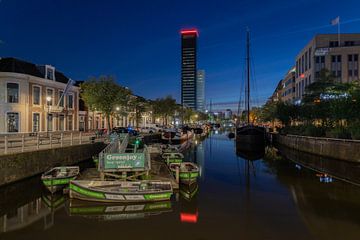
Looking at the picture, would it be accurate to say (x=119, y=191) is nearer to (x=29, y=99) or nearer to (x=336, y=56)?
(x=29, y=99)

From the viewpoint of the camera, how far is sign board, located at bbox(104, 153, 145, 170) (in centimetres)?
1411

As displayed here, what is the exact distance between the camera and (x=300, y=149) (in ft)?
121

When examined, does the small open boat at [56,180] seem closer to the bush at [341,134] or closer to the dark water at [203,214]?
the dark water at [203,214]

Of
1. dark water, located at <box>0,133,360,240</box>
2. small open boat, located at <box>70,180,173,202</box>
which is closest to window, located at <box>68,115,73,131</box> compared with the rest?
dark water, located at <box>0,133,360,240</box>

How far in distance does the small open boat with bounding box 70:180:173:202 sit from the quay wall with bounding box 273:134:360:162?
1961cm

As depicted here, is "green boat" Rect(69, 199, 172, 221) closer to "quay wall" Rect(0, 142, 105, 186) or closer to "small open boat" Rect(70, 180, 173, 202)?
"small open boat" Rect(70, 180, 173, 202)

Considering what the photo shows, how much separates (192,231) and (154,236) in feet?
4.74

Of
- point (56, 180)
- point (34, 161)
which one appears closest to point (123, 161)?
point (56, 180)

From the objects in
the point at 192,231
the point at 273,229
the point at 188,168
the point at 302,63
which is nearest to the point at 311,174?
the point at 188,168

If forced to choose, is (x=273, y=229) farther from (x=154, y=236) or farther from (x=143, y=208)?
(x=143, y=208)

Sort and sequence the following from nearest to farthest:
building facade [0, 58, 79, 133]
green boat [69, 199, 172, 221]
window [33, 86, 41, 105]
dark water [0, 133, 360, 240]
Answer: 1. dark water [0, 133, 360, 240]
2. green boat [69, 199, 172, 221]
3. building facade [0, 58, 79, 133]
4. window [33, 86, 41, 105]

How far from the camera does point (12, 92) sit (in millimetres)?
32281

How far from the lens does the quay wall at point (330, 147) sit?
2450cm

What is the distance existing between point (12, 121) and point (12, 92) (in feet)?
11.4
